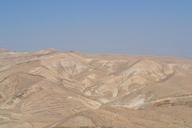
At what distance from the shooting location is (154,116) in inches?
2419

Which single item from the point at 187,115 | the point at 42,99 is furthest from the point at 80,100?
the point at 187,115

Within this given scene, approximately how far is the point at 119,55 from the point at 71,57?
11.8 m

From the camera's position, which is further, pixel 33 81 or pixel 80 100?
pixel 33 81

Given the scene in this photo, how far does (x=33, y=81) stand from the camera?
3937 inches

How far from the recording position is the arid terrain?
204 ft

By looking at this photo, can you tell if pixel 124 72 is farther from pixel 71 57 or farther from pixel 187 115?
pixel 187 115

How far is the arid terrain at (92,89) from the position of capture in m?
62.2

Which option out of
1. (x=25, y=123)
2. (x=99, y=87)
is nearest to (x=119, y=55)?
(x=99, y=87)

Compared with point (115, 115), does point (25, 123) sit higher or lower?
→ lower

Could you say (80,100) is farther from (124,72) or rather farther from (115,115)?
(115,115)

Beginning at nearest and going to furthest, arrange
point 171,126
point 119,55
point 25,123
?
point 171,126
point 25,123
point 119,55

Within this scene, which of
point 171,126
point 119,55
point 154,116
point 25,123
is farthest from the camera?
point 119,55

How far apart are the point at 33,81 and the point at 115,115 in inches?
1695

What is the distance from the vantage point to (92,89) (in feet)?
351
